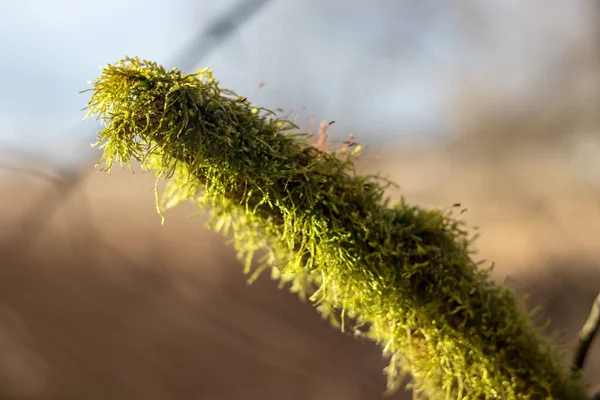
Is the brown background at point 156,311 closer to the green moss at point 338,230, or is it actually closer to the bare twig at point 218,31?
the bare twig at point 218,31

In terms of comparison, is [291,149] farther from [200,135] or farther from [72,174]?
[72,174]

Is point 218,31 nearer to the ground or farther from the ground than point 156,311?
farther from the ground

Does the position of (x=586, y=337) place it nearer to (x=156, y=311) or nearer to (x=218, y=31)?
(x=218, y=31)

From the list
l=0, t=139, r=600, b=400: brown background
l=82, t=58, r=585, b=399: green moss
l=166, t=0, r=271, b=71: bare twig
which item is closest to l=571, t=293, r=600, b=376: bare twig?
l=82, t=58, r=585, b=399: green moss

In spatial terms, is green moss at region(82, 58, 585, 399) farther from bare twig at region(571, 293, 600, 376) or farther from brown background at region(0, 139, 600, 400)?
brown background at region(0, 139, 600, 400)

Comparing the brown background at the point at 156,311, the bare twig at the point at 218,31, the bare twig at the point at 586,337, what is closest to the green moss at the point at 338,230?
the bare twig at the point at 586,337

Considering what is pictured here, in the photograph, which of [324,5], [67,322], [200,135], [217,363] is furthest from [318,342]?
[324,5]

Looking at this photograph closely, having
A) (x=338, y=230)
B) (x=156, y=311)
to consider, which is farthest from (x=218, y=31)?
(x=156, y=311)
